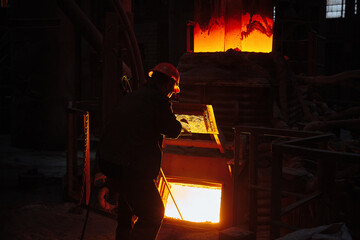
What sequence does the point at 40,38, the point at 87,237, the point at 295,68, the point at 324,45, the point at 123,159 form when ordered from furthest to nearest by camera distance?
the point at 324,45
the point at 295,68
the point at 40,38
the point at 87,237
the point at 123,159

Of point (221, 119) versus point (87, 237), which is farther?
point (221, 119)

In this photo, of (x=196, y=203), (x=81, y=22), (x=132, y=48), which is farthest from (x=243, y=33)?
(x=196, y=203)

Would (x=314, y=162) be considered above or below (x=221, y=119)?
below

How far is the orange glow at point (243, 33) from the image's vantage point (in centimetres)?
1009

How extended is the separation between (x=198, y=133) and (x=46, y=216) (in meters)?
3.09

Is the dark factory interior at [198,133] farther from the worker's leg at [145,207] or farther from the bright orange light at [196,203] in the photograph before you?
the worker's leg at [145,207]

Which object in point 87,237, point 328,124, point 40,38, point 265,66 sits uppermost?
point 40,38

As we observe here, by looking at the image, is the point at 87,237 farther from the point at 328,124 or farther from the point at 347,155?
the point at 328,124

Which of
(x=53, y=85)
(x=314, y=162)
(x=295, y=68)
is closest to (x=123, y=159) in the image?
→ (x=314, y=162)

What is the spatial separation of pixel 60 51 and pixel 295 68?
36.2ft

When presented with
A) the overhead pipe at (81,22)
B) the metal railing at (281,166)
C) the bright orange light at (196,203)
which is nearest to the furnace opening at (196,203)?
the bright orange light at (196,203)

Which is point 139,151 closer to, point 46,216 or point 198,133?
point 198,133

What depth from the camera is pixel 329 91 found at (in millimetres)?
28078

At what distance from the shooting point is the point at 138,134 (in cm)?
384
